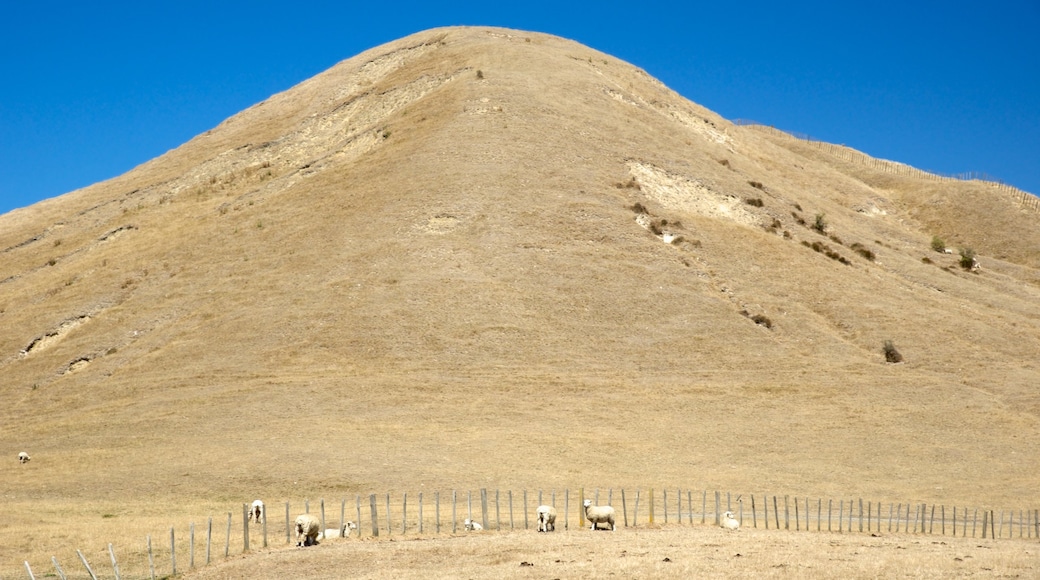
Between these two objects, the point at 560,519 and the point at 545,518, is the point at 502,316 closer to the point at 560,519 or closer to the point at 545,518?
the point at 560,519

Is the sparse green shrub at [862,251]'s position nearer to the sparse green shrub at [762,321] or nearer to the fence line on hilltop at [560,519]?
the sparse green shrub at [762,321]

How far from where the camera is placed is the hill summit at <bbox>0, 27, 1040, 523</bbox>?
1750 inches

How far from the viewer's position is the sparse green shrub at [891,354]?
185ft

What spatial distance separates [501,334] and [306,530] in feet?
95.1

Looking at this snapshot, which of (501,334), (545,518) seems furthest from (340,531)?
(501,334)

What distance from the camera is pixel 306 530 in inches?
1066

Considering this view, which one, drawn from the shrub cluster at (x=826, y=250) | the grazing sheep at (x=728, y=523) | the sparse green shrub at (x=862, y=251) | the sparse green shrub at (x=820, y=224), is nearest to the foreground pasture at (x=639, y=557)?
the grazing sheep at (x=728, y=523)

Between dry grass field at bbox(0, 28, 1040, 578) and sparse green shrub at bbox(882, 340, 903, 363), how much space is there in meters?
→ 0.42

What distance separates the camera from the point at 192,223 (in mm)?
73562

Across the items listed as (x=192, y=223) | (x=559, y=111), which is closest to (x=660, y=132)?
(x=559, y=111)

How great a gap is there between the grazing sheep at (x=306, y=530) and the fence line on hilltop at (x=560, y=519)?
0.55 metres

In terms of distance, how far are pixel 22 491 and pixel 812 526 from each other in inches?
1167

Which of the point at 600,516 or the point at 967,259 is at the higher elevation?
the point at 967,259

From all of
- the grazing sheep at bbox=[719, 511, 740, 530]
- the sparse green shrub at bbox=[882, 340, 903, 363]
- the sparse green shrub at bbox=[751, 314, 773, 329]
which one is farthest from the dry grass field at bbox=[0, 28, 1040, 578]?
the grazing sheep at bbox=[719, 511, 740, 530]
